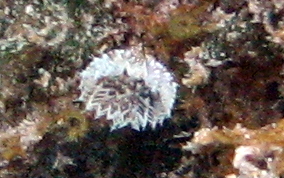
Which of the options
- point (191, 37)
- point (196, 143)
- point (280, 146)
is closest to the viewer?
point (280, 146)

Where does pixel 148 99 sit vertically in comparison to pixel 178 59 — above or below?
below

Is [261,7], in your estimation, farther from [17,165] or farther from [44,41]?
[17,165]

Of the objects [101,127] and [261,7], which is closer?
[261,7]

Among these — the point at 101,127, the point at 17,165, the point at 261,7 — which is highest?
the point at 261,7

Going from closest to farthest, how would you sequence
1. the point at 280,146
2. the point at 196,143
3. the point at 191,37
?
the point at 280,146
the point at 196,143
the point at 191,37

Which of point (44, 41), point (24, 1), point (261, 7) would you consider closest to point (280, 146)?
point (261, 7)

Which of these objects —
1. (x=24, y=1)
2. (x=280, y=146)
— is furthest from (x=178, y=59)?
(x=24, y=1)
